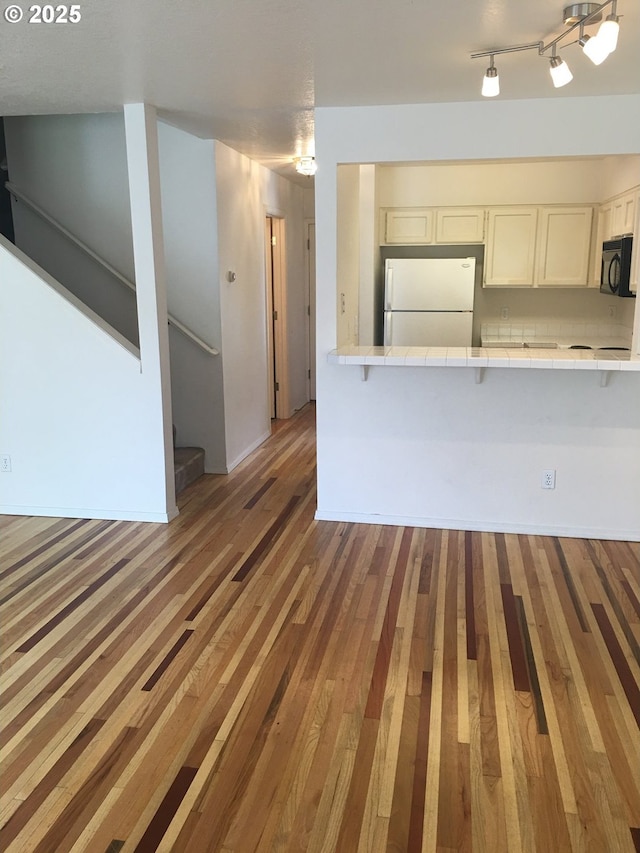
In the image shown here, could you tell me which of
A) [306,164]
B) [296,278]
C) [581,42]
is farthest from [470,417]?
[296,278]

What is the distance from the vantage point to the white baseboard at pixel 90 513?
14.2ft

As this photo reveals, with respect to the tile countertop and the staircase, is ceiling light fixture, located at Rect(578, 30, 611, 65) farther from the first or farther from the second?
the staircase

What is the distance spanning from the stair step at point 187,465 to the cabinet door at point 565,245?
3191mm

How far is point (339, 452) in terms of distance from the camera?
13.9 ft

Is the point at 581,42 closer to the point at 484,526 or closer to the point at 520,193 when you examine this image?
the point at 484,526

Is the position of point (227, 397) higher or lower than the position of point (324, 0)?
lower

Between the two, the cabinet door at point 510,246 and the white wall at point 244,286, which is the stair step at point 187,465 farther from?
the cabinet door at point 510,246

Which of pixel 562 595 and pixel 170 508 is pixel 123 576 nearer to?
pixel 170 508

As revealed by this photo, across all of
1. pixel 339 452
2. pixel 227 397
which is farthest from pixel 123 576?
pixel 227 397

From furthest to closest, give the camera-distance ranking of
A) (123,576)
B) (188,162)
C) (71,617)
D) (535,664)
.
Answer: (188,162)
(123,576)
(71,617)
(535,664)

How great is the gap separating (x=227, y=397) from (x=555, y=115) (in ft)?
9.76

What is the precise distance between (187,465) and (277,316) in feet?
8.36

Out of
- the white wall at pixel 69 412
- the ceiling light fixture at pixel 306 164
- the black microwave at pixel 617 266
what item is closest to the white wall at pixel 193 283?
the ceiling light fixture at pixel 306 164

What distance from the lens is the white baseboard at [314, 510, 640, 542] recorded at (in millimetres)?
3988
